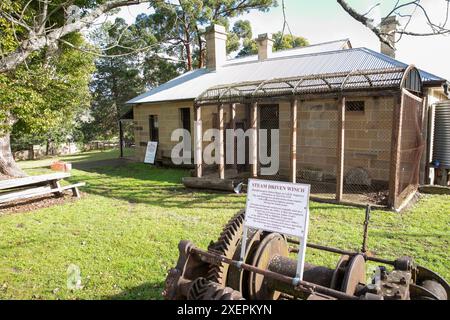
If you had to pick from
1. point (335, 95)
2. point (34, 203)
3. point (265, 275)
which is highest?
point (335, 95)

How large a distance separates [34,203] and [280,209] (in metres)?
8.44

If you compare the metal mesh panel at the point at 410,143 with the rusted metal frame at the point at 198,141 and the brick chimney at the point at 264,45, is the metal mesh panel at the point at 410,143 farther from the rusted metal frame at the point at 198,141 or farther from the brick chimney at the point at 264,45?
the brick chimney at the point at 264,45

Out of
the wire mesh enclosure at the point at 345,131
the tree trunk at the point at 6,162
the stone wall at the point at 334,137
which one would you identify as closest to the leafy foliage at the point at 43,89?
the tree trunk at the point at 6,162

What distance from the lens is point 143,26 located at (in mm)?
27562

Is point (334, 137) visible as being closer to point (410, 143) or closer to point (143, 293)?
point (410, 143)

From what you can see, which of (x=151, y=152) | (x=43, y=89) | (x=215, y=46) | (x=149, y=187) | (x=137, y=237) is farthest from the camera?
(x=215, y=46)

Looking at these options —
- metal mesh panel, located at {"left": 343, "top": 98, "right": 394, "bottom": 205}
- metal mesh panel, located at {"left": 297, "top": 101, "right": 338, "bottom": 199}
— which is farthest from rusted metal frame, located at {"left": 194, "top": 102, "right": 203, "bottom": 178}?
metal mesh panel, located at {"left": 343, "top": 98, "right": 394, "bottom": 205}

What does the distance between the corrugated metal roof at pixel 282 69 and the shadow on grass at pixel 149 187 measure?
373 centimetres

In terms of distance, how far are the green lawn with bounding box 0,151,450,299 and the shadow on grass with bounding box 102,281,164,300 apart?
0.01 m

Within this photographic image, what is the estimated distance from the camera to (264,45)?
16.5 m

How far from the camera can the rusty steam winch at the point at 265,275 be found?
237cm

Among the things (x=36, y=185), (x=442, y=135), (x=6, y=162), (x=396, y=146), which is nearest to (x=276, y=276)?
(x=396, y=146)

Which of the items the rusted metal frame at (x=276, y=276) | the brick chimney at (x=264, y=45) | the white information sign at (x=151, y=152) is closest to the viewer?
the rusted metal frame at (x=276, y=276)

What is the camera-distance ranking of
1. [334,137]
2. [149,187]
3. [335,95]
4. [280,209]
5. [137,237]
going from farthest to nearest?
[149,187]
[334,137]
[335,95]
[137,237]
[280,209]
